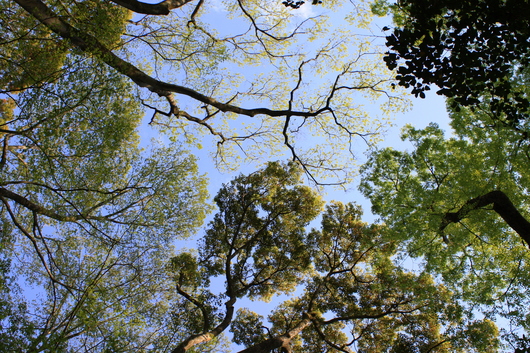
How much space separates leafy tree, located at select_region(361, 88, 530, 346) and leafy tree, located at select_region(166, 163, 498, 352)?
5.33 feet

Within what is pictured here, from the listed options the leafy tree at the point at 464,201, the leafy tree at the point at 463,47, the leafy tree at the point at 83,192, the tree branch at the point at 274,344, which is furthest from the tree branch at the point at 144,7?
the tree branch at the point at 274,344

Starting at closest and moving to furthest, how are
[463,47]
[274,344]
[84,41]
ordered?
[463,47]
[84,41]
[274,344]

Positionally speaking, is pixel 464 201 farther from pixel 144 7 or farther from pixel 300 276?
pixel 144 7

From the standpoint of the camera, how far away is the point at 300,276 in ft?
42.2

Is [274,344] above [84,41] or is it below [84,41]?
below

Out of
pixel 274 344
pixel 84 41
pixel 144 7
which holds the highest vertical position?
pixel 144 7

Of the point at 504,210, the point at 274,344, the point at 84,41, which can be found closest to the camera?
the point at 504,210

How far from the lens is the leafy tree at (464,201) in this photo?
8109 millimetres

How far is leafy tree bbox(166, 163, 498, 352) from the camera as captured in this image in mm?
10844

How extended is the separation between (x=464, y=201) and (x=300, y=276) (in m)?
6.57

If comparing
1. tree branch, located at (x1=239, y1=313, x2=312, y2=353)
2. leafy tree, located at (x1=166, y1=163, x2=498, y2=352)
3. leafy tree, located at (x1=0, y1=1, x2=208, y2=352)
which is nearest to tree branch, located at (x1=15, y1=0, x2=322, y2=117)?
leafy tree, located at (x1=0, y1=1, x2=208, y2=352)

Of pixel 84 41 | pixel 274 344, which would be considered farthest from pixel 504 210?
pixel 84 41

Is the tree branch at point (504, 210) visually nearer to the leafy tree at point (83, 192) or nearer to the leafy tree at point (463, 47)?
the leafy tree at point (463, 47)

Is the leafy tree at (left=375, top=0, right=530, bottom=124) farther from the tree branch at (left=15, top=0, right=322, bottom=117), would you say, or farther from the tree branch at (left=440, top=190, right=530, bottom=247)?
the tree branch at (left=15, top=0, right=322, bottom=117)
